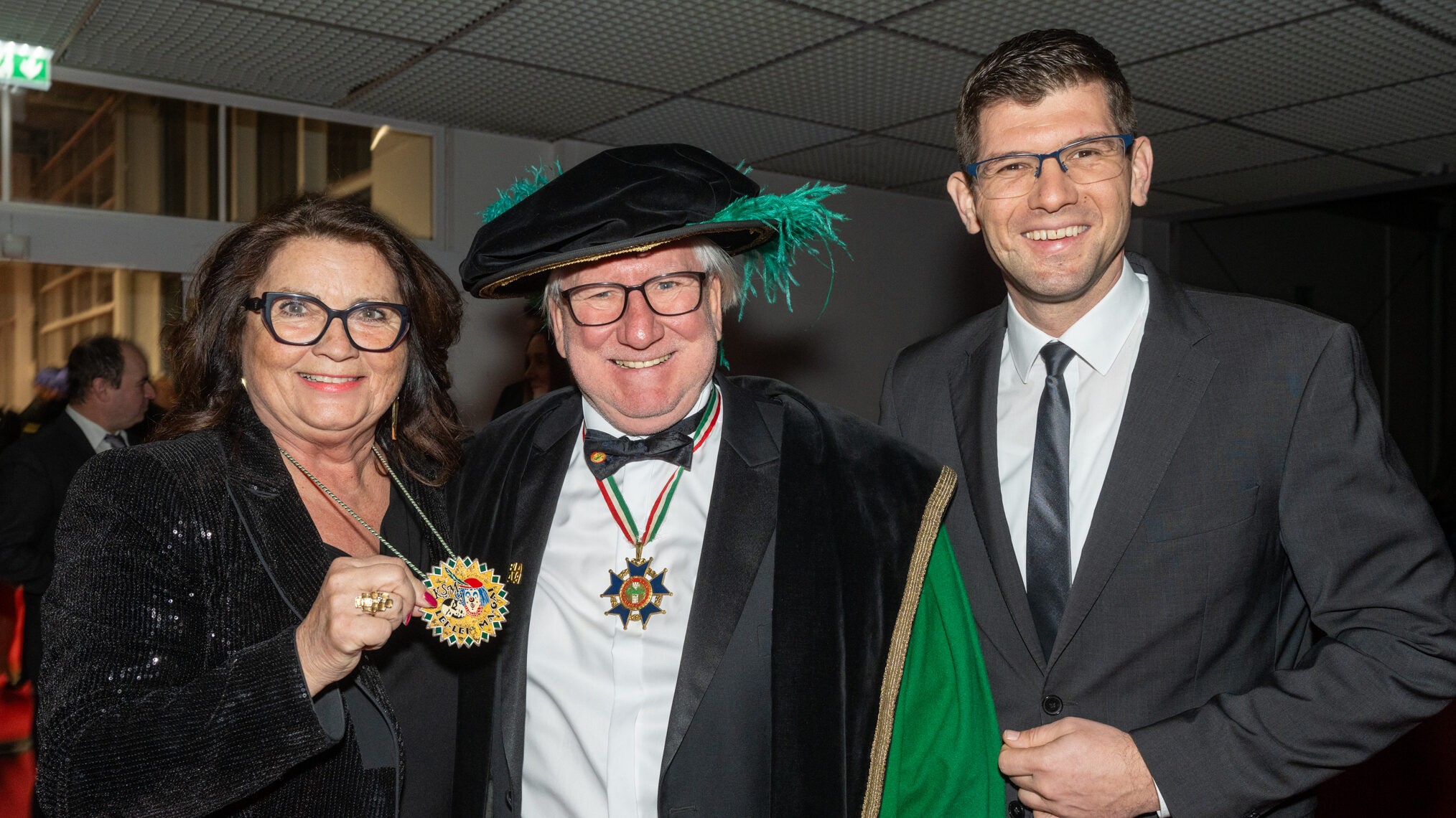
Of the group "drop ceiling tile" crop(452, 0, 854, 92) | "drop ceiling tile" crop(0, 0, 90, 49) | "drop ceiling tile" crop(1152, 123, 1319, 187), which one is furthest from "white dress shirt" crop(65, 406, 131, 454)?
"drop ceiling tile" crop(1152, 123, 1319, 187)

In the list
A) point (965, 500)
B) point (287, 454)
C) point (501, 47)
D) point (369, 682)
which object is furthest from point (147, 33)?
point (965, 500)

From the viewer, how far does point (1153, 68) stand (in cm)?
507

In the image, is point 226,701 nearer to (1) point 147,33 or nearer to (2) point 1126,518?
(2) point 1126,518

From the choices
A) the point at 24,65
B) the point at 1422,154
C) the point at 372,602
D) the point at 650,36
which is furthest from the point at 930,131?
the point at 372,602

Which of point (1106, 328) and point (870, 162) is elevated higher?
point (870, 162)

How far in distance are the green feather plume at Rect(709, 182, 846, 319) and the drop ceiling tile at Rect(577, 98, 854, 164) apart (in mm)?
3735

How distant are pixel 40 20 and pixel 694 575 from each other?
4.17m

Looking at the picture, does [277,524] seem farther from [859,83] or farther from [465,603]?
[859,83]

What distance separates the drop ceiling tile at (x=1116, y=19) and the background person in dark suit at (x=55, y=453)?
3.67 metres

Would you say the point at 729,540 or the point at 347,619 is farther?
the point at 729,540

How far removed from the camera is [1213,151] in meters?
6.89

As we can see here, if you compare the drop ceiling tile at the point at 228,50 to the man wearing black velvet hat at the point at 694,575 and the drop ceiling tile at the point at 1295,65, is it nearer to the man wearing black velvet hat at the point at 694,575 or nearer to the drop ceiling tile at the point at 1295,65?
the man wearing black velvet hat at the point at 694,575

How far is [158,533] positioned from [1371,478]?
184 cm

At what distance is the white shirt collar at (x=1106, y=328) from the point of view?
75.4 inches
